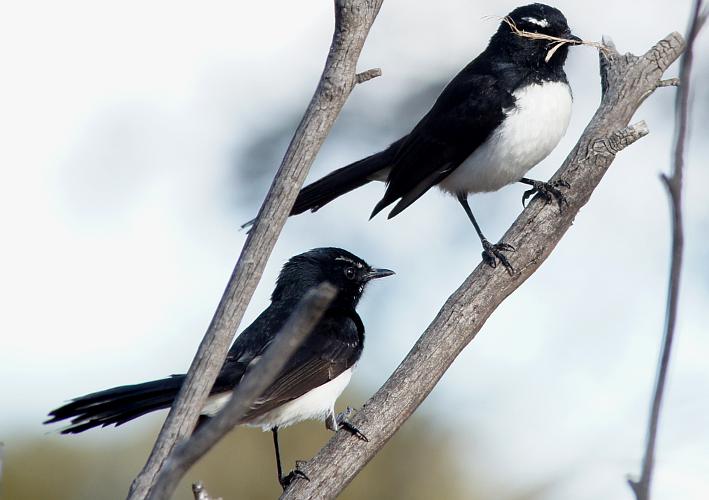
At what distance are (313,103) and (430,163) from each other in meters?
2.68

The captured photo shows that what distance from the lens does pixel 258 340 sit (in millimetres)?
4070

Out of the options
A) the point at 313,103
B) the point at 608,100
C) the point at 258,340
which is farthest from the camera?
the point at 258,340

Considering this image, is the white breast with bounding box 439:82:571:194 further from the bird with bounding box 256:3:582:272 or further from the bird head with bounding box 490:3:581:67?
the bird head with bounding box 490:3:581:67

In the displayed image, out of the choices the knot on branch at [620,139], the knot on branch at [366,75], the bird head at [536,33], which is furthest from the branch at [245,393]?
the bird head at [536,33]

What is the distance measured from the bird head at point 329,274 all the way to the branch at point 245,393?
3277 mm

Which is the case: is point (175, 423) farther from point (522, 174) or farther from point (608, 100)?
point (522, 174)

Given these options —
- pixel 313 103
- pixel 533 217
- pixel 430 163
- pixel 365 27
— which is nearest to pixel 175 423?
pixel 313 103

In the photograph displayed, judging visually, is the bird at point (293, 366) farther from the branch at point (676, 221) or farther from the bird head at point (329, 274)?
the branch at point (676, 221)

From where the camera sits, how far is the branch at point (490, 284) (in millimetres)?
2766

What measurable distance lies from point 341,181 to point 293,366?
1.40 m

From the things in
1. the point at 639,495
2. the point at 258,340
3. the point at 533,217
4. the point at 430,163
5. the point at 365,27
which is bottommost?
the point at 639,495

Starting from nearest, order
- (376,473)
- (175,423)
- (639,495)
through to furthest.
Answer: (639,495) → (175,423) → (376,473)

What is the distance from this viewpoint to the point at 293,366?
3945 mm

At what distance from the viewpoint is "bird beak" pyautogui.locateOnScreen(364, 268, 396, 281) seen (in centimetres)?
495
